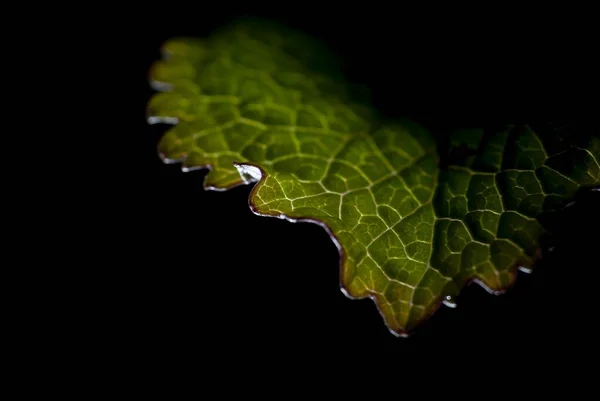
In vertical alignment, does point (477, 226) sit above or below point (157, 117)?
below

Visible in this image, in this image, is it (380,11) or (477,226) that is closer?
(477,226)

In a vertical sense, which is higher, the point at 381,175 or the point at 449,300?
the point at 381,175

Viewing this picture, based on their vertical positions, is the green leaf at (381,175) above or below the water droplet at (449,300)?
above

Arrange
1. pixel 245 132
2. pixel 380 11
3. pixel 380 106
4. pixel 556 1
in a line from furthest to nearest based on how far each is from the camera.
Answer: pixel 380 11
pixel 556 1
pixel 380 106
pixel 245 132

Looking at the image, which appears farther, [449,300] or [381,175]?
[381,175]

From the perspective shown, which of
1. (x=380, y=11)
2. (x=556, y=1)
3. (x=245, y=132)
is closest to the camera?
(x=245, y=132)

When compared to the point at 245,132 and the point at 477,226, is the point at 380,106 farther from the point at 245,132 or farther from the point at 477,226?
the point at 477,226

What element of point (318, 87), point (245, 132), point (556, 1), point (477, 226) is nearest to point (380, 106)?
point (318, 87)

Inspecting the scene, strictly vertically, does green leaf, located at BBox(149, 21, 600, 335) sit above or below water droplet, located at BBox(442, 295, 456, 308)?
above
